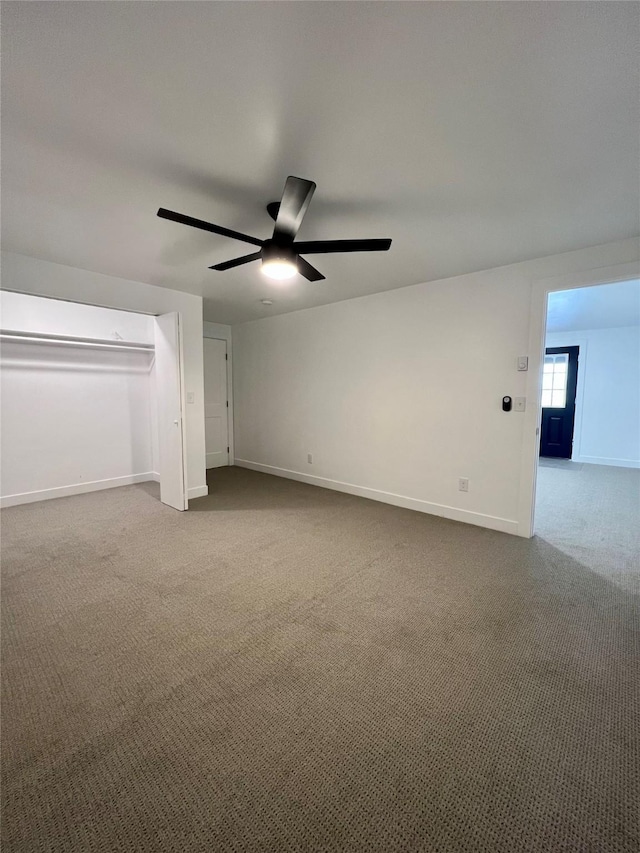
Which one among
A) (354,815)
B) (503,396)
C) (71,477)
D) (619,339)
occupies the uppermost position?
(619,339)

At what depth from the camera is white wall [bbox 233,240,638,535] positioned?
11.0 feet

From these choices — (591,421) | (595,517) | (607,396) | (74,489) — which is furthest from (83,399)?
(607,396)

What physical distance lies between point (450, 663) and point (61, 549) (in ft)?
10.1

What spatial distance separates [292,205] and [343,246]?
1.39 ft

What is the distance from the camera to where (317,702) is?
62.0 inches

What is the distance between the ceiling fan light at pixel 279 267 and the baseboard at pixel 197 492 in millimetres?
3100

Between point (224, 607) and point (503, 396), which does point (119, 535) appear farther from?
point (503, 396)

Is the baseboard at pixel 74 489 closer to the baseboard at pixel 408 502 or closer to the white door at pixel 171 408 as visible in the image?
the white door at pixel 171 408

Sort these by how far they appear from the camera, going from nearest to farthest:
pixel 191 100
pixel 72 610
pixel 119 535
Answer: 1. pixel 191 100
2. pixel 72 610
3. pixel 119 535

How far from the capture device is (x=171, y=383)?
395 centimetres

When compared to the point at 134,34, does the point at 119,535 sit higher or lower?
lower

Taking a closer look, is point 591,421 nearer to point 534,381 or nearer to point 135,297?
point 534,381

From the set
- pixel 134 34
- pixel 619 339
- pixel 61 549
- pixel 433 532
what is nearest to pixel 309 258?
pixel 134 34

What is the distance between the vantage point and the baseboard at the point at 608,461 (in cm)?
625
